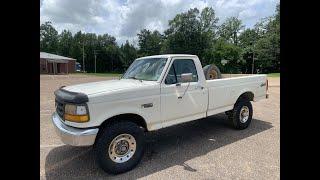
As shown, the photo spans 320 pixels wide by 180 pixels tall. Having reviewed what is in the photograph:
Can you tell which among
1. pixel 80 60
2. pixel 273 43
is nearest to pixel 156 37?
pixel 80 60

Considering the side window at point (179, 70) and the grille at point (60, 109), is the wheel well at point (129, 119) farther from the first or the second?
the side window at point (179, 70)

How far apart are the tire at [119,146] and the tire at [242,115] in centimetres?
298

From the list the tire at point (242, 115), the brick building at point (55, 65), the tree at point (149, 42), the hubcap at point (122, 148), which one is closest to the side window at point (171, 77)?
the hubcap at point (122, 148)

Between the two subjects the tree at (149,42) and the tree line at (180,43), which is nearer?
the tree line at (180,43)

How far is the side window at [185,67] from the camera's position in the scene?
5.64 metres

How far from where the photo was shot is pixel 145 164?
4980mm

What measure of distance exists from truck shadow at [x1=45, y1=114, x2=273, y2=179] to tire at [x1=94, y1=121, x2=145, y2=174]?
147mm

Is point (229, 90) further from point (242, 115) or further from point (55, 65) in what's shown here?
point (55, 65)

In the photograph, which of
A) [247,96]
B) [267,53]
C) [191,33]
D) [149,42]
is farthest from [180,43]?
[247,96]

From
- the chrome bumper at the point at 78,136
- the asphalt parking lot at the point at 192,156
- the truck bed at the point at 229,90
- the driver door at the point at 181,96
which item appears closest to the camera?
the chrome bumper at the point at 78,136

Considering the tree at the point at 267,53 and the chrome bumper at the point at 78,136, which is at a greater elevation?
the tree at the point at 267,53
